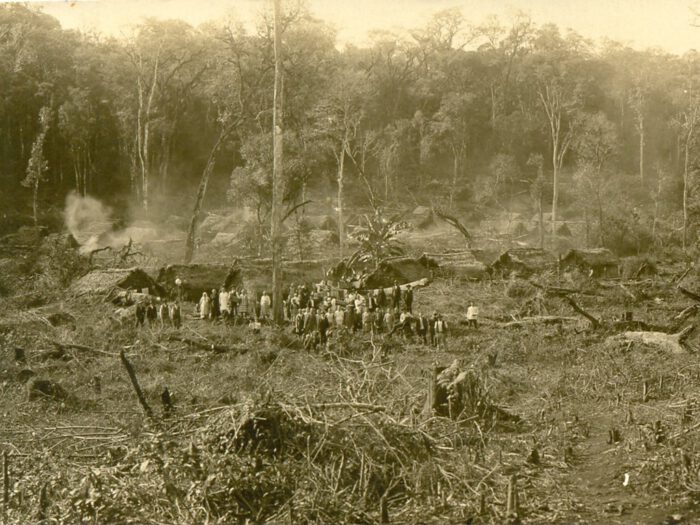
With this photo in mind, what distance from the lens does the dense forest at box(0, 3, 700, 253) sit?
33844mm

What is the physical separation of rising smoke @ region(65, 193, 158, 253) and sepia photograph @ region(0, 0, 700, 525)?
0.67 feet

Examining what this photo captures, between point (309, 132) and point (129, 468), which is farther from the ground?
point (309, 132)

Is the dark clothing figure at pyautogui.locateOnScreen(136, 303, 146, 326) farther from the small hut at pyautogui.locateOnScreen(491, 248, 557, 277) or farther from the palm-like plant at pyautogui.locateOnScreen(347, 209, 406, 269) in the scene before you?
the small hut at pyautogui.locateOnScreen(491, 248, 557, 277)

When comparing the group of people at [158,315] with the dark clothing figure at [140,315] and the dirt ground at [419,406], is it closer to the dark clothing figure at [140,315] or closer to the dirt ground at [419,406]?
the dark clothing figure at [140,315]

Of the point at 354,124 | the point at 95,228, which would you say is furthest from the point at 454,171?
the point at 95,228

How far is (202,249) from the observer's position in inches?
1278

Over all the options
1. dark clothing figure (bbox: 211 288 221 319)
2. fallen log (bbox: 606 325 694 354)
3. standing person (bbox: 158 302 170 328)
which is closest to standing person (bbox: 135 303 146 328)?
standing person (bbox: 158 302 170 328)

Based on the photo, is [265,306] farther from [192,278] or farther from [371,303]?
[192,278]

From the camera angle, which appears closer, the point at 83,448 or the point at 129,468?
the point at 129,468

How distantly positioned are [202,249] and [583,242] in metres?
18.0

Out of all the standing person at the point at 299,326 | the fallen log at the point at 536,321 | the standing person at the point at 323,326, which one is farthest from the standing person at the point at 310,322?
the fallen log at the point at 536,321

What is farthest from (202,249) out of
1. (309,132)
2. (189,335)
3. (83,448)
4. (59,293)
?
(83,448)

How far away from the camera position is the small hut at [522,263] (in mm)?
24453

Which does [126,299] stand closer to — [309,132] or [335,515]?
[335,515]
